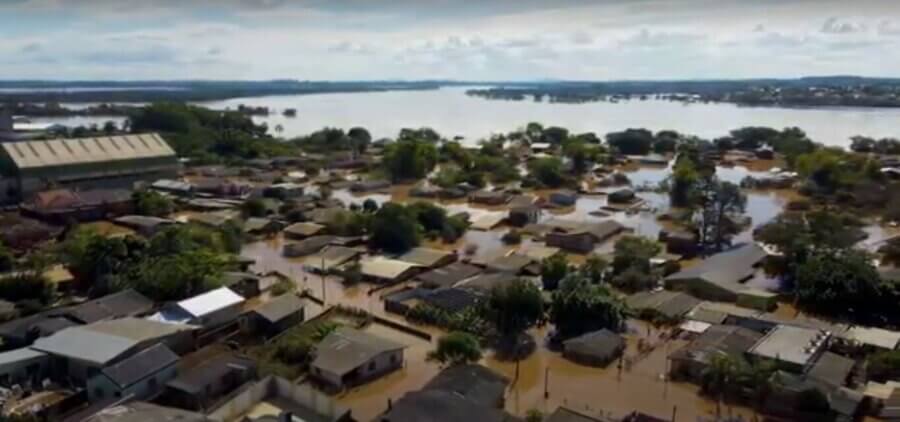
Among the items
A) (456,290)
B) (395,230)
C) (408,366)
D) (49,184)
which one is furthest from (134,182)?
(408,366)

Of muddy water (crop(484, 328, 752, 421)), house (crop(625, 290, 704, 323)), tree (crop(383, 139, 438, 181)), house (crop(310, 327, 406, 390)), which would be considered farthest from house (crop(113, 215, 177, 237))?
house (crop(625, 290, 704, 323))

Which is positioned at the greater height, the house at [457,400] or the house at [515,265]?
the house at [457,400]

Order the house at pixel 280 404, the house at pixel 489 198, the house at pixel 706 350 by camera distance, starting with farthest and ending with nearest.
Answer: 1. the house at pixel 489 198
2. the house at pixel 706 350
3. the house at pixel 280 404

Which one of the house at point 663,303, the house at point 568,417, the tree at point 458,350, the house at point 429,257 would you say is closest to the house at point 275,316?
the tree at point 458,350

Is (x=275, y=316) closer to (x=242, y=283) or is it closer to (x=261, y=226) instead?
(x=242, y=283)

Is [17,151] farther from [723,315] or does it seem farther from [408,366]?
[723,315]

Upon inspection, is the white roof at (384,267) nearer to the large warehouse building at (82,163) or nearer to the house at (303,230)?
the house at (303,230)

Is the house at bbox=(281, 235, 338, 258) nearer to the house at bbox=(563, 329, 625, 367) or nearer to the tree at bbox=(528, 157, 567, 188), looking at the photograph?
the house at bbox=(563, 329, 625, 367)
